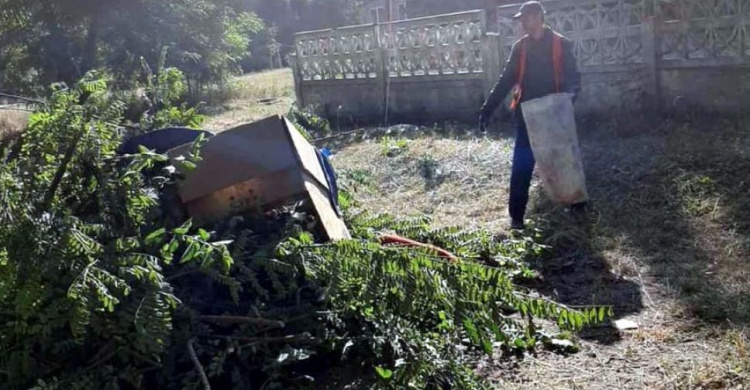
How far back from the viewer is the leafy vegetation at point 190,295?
10.6 feet

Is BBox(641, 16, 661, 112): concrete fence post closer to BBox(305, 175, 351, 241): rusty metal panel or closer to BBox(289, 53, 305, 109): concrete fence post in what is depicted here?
BBox(305, 175, 351, 241): rusty metal panel

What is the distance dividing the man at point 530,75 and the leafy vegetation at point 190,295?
244cm

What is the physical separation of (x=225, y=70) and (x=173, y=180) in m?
20.4

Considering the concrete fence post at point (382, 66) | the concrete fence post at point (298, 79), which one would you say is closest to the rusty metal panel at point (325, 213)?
the concrete fence post at point (382, 66)

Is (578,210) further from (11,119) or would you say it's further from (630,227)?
(11,119)

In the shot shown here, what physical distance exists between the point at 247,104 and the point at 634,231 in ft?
49.6

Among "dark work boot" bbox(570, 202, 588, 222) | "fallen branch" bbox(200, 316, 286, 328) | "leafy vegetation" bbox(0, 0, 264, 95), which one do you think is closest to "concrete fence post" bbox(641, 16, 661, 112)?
"dark work boot" bbox(570, 202, 588, 222)

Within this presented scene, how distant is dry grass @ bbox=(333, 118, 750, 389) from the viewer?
3791 mm

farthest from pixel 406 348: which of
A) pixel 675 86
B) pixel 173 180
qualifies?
pixel 675 86

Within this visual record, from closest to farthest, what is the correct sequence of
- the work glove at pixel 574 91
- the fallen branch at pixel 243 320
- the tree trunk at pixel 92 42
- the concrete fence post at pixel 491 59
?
the fallen branch at pixel 243 320
the work glove at pixel 574 91
the concrete fence post at pixel 491 59
the tree trunk at pixel 92 42

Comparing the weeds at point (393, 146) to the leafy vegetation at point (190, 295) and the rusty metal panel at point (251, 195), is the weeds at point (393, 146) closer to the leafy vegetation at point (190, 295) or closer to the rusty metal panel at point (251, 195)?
the rusty metal panel at point (251, 195)

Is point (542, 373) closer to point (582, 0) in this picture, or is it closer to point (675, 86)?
point (675, 86)

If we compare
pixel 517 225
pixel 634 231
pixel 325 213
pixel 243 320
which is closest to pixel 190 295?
pixel 243 320

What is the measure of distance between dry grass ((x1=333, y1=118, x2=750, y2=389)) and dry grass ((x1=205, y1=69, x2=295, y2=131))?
6146 mm
